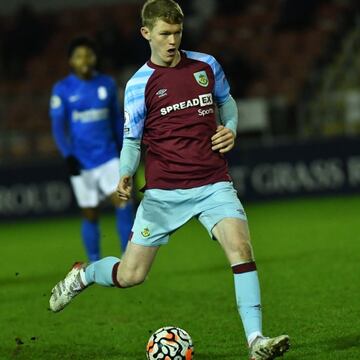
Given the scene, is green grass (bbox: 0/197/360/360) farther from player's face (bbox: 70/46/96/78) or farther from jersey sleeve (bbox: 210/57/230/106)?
player's face (bbox: 70/46/96/78)

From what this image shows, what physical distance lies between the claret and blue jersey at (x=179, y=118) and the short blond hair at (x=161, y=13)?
11.0 inches

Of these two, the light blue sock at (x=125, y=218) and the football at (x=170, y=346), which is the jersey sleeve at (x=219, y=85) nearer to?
the football at (x=170, y=346)

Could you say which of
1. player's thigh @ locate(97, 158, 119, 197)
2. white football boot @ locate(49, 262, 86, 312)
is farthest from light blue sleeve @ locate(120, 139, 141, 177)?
player's thigh @ locate(97, 158, 119, 197)

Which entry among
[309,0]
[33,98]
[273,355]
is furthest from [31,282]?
[309,0]

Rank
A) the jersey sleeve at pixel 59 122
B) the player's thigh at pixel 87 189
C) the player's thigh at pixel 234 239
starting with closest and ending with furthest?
the player's thigh at pixel 234 239
the jersey sleeve at pixel 59 122
the player's thigh at pixel 87 189

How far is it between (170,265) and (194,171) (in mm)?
4780

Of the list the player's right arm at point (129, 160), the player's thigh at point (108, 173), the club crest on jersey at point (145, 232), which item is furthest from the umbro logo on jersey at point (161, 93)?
the player's thigh at point (108, 173)

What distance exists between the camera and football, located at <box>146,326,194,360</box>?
5.33 metres

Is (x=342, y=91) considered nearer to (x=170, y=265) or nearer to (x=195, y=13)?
(x=195, y=13)

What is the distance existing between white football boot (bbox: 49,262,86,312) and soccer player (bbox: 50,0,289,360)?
0.51 m

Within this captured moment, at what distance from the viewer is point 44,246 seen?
12938mm

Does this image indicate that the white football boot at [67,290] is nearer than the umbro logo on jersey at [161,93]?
No

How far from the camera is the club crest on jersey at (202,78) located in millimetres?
5688

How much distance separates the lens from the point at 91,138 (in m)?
9.77
